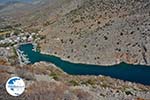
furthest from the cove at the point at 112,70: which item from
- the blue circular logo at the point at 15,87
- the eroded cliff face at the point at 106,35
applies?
the blue circular logo at the point at 15,87

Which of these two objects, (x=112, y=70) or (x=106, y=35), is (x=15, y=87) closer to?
(x=112, y=70)

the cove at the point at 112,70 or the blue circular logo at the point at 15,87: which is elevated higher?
the blue circular logo at the point at 15,87

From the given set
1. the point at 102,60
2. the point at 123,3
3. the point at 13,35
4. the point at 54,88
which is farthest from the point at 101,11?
the point at 54,88

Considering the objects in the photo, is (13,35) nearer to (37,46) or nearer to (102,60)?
(37,46)

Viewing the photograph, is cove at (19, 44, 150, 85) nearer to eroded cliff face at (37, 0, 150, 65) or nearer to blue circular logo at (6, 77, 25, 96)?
eroded cliff face at (37, 0, 150, 65)

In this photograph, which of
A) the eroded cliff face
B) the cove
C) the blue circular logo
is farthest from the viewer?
the eroded cliff face

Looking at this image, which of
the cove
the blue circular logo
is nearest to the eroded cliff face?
the cove

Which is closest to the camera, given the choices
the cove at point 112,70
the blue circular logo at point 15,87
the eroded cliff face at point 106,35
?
the blue circular logo at point 15,87

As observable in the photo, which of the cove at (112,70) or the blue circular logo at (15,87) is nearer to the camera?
the blue circular logo at (15,87)

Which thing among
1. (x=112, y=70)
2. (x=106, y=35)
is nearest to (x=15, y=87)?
(x=112, y=70)

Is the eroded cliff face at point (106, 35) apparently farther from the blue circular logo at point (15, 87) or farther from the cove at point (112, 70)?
the blue circular logo at point (15, 87)
